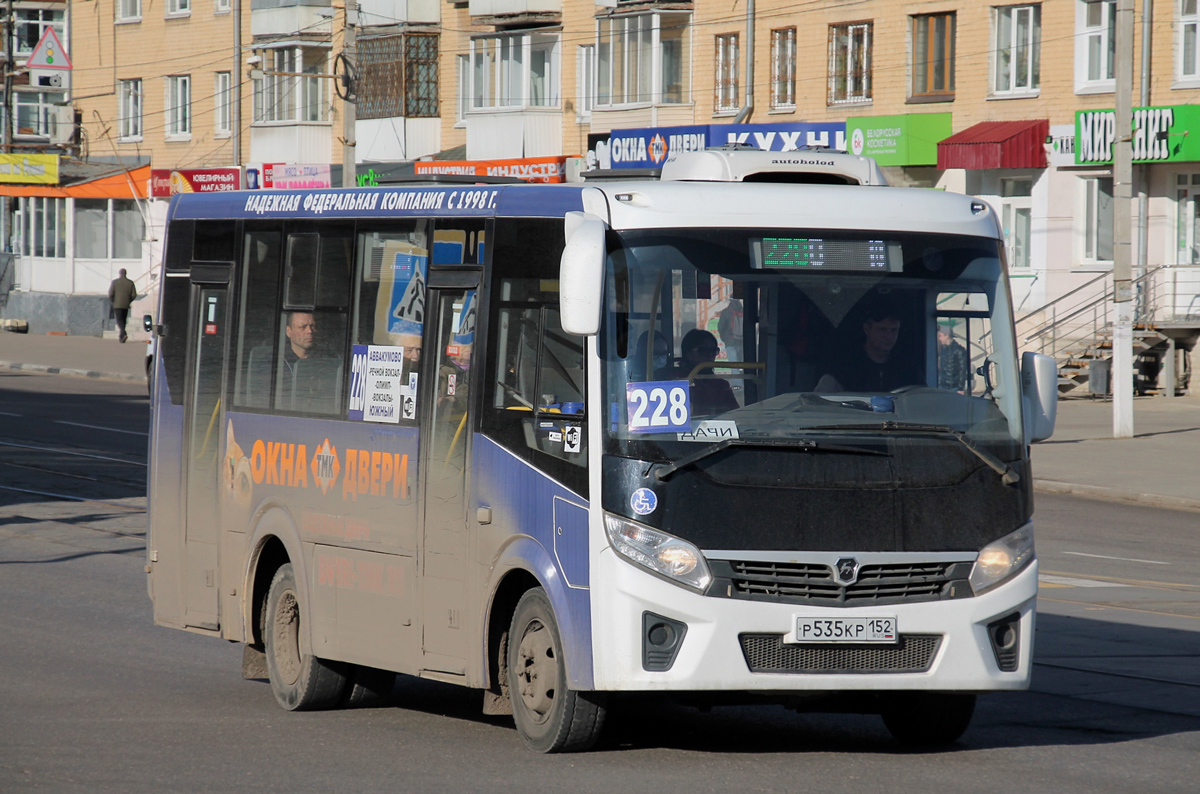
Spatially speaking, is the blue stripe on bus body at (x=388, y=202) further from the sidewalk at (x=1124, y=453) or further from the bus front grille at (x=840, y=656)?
the sidewalk at (x=1124, y=453)

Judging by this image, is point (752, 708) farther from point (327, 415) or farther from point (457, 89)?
point (457, 89)

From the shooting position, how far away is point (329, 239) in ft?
30.1

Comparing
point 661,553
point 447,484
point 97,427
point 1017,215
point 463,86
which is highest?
point 463,86

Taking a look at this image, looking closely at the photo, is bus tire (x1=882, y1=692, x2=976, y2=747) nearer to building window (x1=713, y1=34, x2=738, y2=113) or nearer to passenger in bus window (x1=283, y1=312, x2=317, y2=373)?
passenger in bus window (x1=283, y1=312, x2=317, y2=373)

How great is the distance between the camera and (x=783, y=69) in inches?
1644

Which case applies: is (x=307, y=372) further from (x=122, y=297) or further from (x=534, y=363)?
Answer: (x=122, y=297)

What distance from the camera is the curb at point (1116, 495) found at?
821 inches

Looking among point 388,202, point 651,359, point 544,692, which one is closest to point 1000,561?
point 651,359

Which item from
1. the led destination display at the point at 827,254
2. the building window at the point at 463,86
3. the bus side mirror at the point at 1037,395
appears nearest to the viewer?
the led destination display at the point at 827,254

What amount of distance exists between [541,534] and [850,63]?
34.1 m

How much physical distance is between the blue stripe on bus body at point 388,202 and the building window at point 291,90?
1795 inches

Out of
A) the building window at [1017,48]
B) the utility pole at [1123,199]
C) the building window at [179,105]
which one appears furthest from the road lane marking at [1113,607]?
the building window at [179,105]

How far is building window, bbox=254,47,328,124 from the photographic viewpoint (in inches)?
2170

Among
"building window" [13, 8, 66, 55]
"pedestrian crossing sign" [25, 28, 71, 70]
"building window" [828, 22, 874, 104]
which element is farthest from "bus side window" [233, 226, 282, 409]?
"building window" [13, 8, 66, 55]
